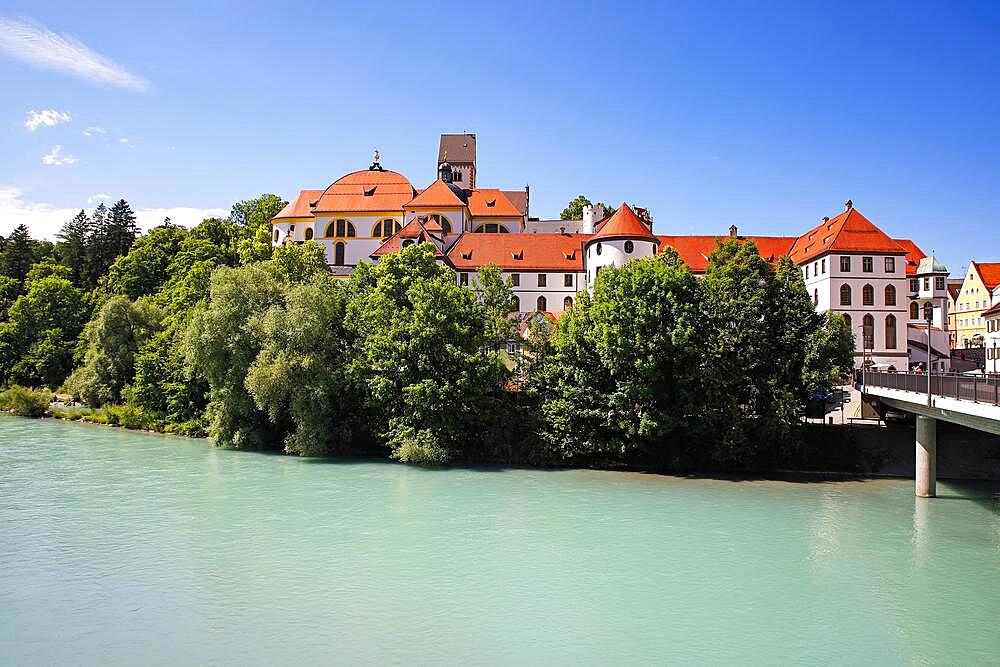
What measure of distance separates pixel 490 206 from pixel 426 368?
120 feet

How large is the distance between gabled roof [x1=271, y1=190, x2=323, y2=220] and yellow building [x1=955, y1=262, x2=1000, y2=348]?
66.4 metres

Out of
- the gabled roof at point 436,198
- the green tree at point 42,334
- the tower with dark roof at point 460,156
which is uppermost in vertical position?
the tower with dark roof at point 460,156

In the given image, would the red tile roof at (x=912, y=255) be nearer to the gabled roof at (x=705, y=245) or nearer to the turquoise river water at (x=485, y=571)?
the gabled roof at (x=705, y=245)

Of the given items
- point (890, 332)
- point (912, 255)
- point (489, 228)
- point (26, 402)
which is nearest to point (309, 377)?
point (26, 402)

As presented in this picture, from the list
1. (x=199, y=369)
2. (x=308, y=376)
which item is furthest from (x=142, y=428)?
(x=308, y=376)

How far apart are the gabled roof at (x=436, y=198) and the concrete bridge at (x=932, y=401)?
36.9 m

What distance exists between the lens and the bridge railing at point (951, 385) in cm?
1919

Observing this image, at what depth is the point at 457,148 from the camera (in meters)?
86.0

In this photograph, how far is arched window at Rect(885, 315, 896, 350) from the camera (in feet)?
155

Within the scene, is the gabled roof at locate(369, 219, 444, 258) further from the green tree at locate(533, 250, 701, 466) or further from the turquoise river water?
the turquoise river water

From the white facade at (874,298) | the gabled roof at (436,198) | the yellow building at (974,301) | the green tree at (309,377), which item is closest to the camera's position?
the green tree at (309,377)

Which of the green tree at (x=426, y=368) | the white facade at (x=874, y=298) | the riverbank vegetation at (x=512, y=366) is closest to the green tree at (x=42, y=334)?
the riverbank vegetation at (x=512, y=366)

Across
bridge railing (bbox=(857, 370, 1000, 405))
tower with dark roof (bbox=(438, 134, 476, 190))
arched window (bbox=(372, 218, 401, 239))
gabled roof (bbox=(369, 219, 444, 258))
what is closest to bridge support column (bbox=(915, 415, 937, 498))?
bridge railing (bbox=(857, 370, 1000, 405))

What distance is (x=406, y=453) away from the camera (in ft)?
103
